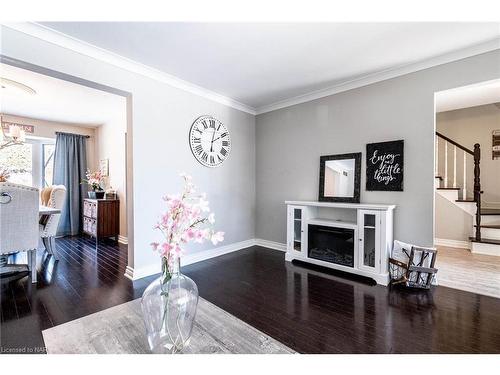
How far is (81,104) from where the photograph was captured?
4031 mm

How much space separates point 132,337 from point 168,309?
1.15 feet

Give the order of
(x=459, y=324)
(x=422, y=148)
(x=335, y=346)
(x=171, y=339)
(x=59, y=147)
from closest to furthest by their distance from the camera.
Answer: (x=171, y=339), (x=335, y=346), (x=459, y=324), (x=422, y=148), (x=59, y=147)

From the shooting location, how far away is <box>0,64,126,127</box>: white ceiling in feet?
10.2

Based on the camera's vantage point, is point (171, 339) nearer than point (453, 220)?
Yes

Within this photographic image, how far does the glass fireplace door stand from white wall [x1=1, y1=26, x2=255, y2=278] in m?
2.03

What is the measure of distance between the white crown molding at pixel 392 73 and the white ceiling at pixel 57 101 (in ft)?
9.33

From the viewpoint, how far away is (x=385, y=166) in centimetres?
301

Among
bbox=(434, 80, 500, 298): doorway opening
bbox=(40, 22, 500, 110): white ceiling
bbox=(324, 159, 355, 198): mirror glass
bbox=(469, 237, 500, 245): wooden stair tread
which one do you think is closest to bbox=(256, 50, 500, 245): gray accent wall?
bbox=(324, 159, 355, 198): mirror glass

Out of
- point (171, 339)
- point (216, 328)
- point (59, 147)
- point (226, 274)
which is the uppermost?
point (59, 147)

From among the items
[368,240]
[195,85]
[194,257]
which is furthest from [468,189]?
[195,85]

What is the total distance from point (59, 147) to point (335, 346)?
6.18m

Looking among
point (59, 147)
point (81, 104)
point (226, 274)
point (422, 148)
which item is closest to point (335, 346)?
point (226, 274)

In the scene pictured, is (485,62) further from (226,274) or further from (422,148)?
(226,274)

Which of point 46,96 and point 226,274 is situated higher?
point 46,96
